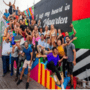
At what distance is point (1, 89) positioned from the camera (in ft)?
10.3

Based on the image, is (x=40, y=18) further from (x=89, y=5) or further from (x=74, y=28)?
(x=89, y=5)

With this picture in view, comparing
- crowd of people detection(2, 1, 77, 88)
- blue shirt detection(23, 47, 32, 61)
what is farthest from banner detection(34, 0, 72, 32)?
blue shirt detection(23, 47, 32, 61)

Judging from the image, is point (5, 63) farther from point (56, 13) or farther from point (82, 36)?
point (56, 13)

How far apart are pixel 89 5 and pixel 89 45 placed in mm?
1762

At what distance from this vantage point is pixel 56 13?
18.5ft

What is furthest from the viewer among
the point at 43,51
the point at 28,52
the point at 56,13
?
the point at 56,13

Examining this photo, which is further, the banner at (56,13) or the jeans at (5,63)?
the banner at (56,13)

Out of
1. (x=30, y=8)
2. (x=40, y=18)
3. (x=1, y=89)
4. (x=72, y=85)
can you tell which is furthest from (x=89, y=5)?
(x=30, y=8)

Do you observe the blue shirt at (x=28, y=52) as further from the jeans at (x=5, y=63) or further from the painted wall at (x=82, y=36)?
the painted wall at (x=82, y=36)

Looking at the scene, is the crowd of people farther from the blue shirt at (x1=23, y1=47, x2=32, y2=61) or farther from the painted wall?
the painted wall

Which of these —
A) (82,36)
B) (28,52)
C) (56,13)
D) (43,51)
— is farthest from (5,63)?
(56,13)

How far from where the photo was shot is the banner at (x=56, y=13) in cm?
489

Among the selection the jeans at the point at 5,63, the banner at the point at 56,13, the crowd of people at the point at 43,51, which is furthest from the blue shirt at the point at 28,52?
the banner at the point at 56,13

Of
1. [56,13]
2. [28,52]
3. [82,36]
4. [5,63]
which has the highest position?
[56,13]
